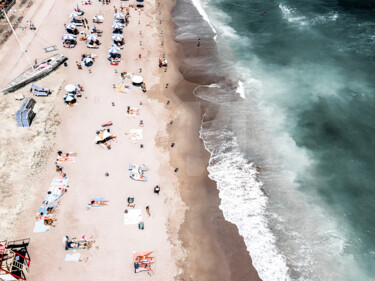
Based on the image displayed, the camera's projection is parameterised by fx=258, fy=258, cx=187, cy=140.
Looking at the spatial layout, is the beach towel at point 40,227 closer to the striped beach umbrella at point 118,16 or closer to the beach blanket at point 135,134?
the beach blanket at point 135,134

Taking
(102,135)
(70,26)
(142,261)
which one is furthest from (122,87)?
(142,261)

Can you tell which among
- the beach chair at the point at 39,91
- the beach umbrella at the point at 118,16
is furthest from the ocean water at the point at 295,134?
the beach chair at the point at 39,91

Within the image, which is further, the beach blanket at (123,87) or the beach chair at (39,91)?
the beach blanket at (123,87)

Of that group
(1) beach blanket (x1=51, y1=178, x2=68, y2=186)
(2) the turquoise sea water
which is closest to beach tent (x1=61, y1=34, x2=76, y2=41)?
(2) the turquoise sea water

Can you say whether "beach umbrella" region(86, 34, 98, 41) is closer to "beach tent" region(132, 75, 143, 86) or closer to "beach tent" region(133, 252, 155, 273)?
"beach tent" region(132, 75, 143, 86)

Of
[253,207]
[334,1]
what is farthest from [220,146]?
[334,1]

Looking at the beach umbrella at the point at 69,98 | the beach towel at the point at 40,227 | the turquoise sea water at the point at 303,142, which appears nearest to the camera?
the beach towel at the point at 40,227

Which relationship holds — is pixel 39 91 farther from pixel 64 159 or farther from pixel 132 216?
pixel 132 216

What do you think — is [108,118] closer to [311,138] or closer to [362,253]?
[311,138]
